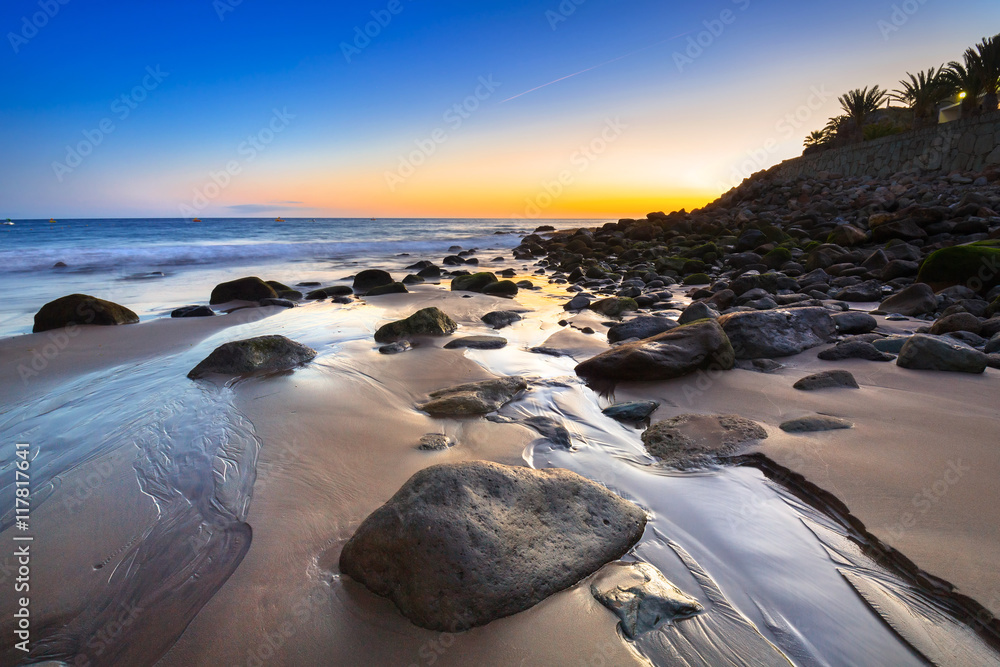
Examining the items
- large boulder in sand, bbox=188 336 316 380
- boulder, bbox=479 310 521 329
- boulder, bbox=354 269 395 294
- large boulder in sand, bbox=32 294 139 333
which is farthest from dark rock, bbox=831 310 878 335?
large boulder in sand, bbox=32 294 139 333

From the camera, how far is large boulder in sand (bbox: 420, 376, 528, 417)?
340 centimetres

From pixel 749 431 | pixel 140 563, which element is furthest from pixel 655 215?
pixel 140 563

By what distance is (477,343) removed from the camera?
5184mm

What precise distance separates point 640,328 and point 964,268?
5171 millimetres

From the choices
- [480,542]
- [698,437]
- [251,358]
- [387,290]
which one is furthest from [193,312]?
[698,437]

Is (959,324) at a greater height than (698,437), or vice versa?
(959,324)

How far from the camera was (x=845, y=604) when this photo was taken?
1.68 m

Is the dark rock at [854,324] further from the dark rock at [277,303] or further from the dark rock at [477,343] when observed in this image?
the dark rock at [277,303]

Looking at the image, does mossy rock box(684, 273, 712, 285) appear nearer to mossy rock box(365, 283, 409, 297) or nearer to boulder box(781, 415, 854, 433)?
mossy rock box(365, 283, 409, 297)

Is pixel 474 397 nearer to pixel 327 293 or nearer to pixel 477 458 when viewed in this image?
pixel 477 458

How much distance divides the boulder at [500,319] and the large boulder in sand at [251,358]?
2.64 metres

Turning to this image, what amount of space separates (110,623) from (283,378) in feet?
8.56

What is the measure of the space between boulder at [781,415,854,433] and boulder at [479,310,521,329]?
155 inches

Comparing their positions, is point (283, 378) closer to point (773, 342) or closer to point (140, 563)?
point (140, 563)
